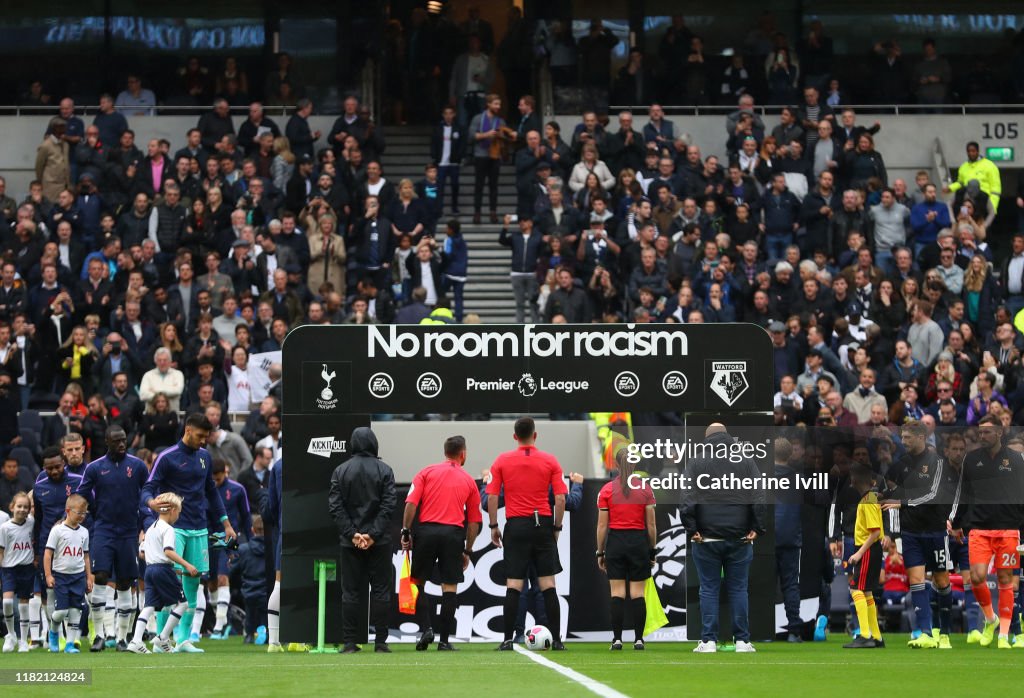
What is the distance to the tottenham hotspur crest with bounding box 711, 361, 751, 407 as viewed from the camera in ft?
56.3

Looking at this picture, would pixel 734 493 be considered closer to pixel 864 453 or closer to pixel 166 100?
pixel 864 453

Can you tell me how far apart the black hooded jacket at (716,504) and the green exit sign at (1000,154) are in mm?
16901

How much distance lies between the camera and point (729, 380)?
17203 mm

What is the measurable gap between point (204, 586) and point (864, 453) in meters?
7.67

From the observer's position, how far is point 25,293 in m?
24.9

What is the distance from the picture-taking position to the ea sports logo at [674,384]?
17172 millimetres

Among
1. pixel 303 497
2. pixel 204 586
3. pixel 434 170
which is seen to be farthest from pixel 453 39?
pixel 303 497

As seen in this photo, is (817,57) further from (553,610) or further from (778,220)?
(553,610)

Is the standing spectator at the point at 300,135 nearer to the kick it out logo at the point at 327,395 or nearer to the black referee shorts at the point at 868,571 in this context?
the kick it out logo at the point at 327,395

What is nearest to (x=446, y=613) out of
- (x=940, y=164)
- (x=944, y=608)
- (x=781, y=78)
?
(x=944, y=608)

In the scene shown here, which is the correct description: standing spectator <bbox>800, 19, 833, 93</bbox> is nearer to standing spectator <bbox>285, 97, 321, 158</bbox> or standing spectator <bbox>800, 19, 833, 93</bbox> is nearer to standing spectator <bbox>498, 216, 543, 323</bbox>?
standing spectator <bbox>498, 216, 543, 323</bbox>

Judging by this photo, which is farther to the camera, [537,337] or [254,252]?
[254,252]

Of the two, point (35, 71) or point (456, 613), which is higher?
point (35, 71)

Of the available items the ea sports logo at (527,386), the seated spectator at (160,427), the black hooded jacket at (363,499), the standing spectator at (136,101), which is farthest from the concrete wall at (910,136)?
the black hooded jacket at (363,499)
